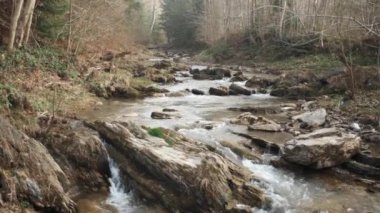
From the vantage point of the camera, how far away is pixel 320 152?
10.8 metres

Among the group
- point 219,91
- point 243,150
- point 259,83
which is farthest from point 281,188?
point 259,83

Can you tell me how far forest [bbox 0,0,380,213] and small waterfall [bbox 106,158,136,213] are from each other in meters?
0.03

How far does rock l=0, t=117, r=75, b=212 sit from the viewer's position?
25.3 ft

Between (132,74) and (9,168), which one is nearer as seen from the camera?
(9,168)

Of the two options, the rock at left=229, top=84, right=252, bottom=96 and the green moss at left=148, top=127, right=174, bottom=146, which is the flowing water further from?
the rock at left=229, top=84, right=252, bottom=96

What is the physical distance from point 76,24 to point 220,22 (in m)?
27.7

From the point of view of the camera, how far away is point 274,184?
10.1 metres

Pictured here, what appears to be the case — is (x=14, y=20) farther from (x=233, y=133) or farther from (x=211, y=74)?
(x=211, y=74)

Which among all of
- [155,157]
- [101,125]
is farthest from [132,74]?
[155,157]

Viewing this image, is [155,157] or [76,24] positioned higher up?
[76,24]

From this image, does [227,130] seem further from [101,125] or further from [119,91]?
[119,91]

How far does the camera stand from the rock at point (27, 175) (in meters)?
7.70

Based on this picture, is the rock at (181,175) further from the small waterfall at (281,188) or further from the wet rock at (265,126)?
the wet rock at (265,126)

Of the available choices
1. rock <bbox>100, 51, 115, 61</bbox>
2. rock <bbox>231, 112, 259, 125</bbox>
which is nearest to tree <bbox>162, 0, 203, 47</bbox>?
rock <bbox>100, 51, 115, 61</bbox>
